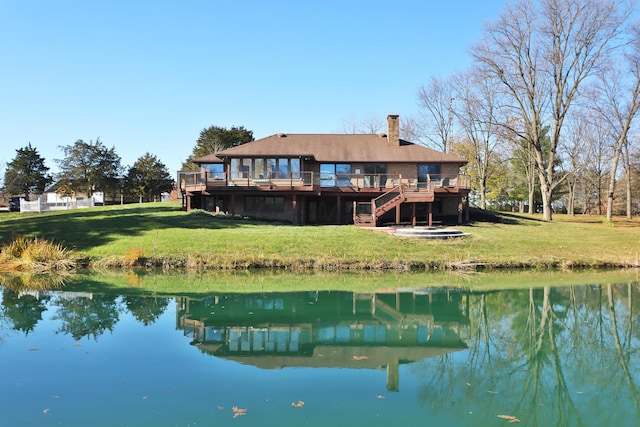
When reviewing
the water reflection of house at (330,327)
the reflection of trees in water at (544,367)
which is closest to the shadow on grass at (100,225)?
the water reflection of house at (330,327)

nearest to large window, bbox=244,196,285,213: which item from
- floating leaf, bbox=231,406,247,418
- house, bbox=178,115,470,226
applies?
house, bbox=178,115,470,226

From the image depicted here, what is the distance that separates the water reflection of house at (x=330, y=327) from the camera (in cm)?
1020

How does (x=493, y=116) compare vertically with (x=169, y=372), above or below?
above

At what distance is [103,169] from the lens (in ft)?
180

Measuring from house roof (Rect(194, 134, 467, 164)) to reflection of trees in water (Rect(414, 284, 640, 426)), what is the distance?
68.8 ft

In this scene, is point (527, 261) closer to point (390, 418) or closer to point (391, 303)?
point (391, 303)

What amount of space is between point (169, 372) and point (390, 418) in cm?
414

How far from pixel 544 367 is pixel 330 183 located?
84.9ft

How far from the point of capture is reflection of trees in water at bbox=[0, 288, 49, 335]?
1273 cm

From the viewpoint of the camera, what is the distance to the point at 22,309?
14.6 metres

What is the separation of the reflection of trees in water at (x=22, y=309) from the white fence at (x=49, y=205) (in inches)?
1088

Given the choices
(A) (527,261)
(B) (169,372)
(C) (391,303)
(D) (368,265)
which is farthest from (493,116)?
(B) (169,372)

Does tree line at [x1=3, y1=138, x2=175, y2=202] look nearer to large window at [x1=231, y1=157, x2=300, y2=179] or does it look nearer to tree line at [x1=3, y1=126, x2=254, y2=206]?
tree line at [x1=3, y1=126, x2=254, y2=206]

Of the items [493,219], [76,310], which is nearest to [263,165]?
[493,219]
